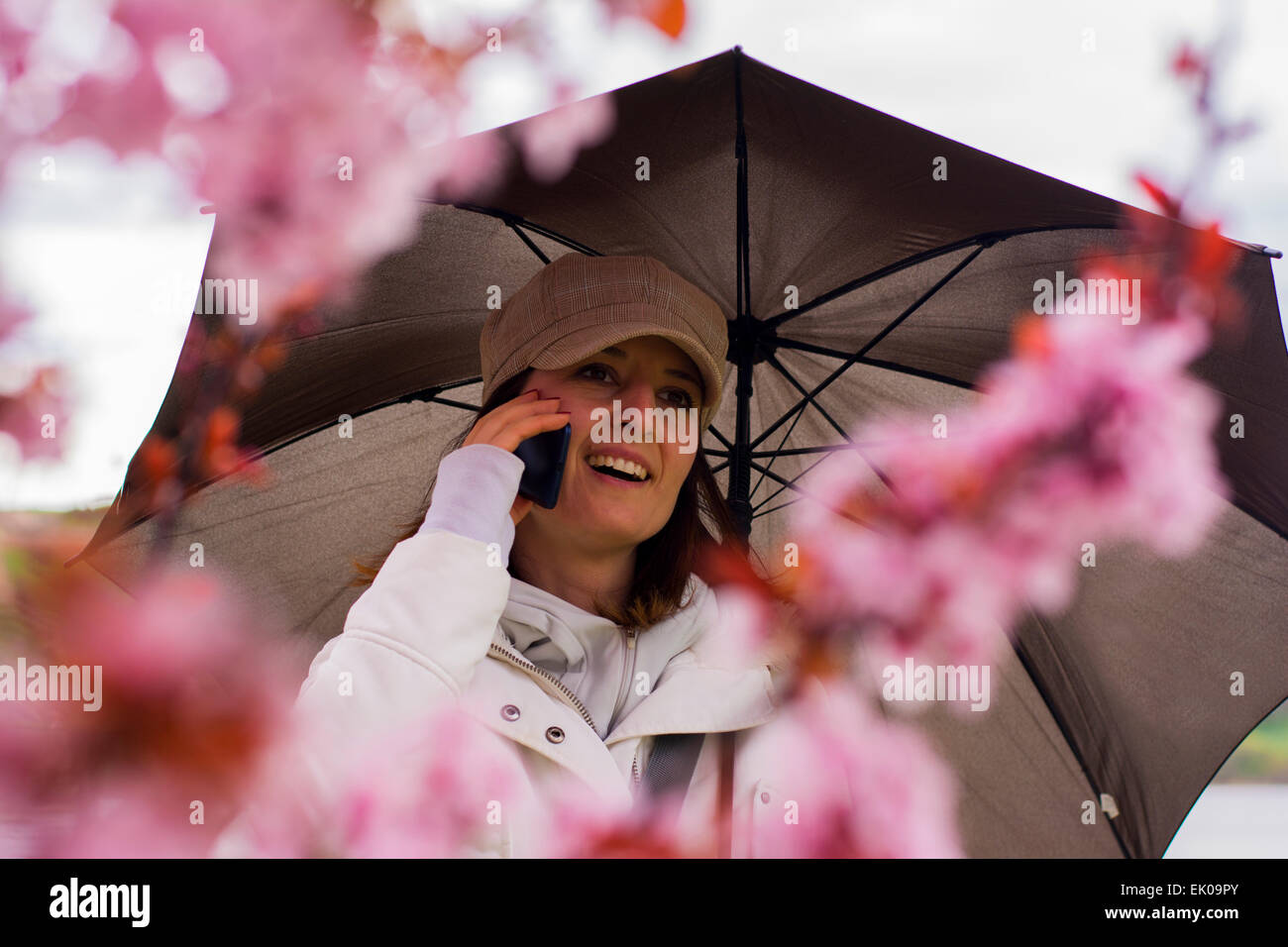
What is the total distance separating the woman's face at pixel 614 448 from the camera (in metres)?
1.16

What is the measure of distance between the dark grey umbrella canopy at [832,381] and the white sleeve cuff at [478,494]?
→ 0.43 metres

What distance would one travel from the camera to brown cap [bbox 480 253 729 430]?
1128 mm

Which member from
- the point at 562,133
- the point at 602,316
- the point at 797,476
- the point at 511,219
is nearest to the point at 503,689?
the point at 602,316

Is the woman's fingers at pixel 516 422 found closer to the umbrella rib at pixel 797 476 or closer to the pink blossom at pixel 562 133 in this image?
the pink blossom at pixel 562 133

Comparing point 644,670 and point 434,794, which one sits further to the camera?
point 644,670

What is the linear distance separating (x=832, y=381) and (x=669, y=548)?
461 millimetres

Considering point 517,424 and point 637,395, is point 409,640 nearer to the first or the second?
point 517,424

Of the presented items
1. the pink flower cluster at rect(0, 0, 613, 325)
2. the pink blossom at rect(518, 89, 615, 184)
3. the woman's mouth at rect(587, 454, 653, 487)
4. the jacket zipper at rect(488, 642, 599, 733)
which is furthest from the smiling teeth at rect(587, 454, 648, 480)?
the pink flower cluster at rect(0, 0, 613, 325)

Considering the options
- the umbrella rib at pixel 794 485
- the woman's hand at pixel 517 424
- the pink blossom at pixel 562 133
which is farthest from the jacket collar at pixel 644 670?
the pink blossom at pixel 562 133

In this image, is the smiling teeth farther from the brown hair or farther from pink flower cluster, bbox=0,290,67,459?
pink flower cluster, bbox=0,290,67,459

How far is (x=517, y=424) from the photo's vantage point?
1112 millimetres
